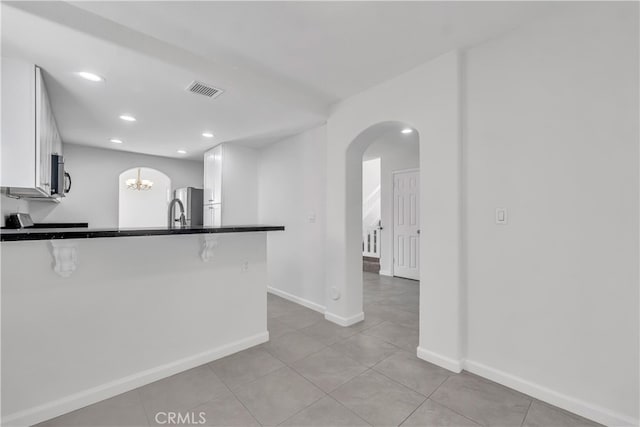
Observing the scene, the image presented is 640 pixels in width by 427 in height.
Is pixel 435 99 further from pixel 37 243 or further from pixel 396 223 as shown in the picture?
pixel 396 223

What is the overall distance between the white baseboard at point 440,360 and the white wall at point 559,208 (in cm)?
12

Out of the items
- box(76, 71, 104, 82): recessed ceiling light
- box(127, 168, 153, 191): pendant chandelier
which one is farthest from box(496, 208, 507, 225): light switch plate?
box(127, 168, 153, 191): pendant chandelier

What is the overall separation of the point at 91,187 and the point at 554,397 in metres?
6.62

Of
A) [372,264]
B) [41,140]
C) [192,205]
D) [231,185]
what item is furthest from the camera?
[372,264]

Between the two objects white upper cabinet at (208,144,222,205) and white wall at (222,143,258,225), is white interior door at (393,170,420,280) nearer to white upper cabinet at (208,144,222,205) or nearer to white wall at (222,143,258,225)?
white wall at (222,143,258,225)

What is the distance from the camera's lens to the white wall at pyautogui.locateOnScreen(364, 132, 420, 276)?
5.61 metres

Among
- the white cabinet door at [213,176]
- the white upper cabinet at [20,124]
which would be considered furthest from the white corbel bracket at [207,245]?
the white cabinet door at [213,176]

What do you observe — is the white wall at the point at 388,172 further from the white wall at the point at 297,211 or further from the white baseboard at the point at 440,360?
the white baseboard at the point at 440,360

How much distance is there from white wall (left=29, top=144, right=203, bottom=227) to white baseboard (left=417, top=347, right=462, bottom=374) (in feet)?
18.0

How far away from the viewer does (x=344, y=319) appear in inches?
127

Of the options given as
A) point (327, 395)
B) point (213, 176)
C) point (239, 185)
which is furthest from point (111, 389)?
point (213, 176)

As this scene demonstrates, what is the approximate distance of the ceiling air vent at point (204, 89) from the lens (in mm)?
2537

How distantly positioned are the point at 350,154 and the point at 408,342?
2.08 metres

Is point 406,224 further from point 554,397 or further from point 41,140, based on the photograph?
point 41,140
